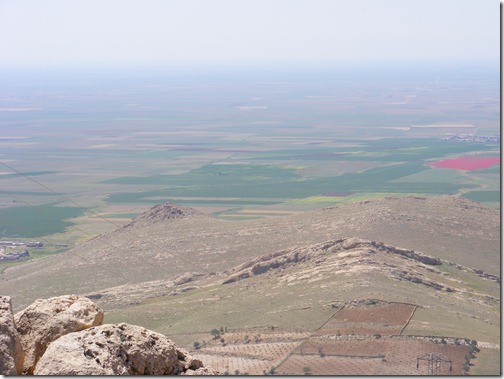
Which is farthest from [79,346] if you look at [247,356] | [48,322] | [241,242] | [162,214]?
[162,214]

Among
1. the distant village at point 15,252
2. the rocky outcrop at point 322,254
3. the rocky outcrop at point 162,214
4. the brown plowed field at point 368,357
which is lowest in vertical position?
the distant village at point 15,252

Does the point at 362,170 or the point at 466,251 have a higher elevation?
the point at 466,251

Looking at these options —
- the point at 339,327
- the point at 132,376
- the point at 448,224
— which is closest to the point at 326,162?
the point at 448,224

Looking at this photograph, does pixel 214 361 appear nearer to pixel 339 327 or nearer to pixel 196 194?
pixel 339 327

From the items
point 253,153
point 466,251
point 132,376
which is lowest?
point 253,153

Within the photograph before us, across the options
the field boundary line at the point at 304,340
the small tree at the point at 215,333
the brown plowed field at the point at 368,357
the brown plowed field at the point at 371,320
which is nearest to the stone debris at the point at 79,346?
the brown plowed field at the point at 368,357

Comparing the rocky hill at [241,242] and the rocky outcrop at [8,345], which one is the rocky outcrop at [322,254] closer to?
the rocky hill at [241,242]

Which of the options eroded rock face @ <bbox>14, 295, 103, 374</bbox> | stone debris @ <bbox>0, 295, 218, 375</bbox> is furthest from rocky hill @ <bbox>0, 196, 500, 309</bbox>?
stone debris @ <bbox>0, 295, 218, 375</bbox>

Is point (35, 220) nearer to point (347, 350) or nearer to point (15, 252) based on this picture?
point (15, 252)
